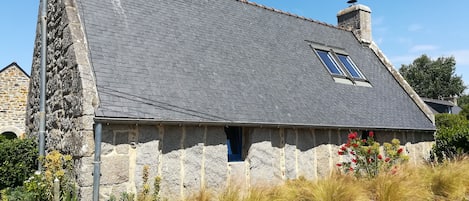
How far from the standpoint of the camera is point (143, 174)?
5523 millimetres

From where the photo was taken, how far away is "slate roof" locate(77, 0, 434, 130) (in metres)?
6.05

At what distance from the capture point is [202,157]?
20.1ft

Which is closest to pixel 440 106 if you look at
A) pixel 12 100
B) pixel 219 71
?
pixel 219 71

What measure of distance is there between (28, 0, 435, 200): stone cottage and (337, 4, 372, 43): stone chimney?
326 cm

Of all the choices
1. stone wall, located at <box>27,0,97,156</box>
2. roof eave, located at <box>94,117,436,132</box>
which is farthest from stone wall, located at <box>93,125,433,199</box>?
stone wall, located at <box>27,0,97,156</box>

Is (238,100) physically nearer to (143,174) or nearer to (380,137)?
(143,174)

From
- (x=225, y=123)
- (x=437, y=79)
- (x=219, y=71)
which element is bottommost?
(x=225, y=123)

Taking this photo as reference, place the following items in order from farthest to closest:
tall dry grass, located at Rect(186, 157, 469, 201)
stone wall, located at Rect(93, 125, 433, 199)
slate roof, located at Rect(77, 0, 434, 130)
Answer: slate roof, located at Rect(77, 0, 434, 130)
tall dry grass, located at Rect(186, 157, 469, 201)
stone wall, located at Rect(93, 125, 433, 199)

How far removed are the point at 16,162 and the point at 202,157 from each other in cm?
341

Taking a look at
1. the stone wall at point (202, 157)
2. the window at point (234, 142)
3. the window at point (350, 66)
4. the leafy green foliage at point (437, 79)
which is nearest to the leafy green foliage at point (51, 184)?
the stone wall at point (202, 157)

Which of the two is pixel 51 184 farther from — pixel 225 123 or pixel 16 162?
pixel 225 123

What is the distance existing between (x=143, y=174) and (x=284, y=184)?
269 centimetres

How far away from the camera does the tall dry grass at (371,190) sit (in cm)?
564

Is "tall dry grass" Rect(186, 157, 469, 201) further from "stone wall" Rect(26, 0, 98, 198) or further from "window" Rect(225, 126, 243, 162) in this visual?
"stone wall" Rect(26, 0, 98, 198)
